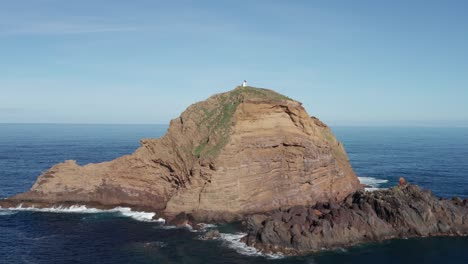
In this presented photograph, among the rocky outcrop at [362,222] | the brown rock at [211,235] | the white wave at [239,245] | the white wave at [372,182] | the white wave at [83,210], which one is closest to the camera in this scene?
the white wave at [239,245]

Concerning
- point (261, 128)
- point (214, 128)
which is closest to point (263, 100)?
point (261, 128)

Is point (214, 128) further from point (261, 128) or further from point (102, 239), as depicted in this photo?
point (102, 239)

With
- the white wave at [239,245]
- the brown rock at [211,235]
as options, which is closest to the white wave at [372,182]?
the white wave at [239,245]

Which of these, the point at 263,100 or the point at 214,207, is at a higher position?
the point at 263,100

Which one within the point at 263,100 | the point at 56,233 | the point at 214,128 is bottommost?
the point at 56,233

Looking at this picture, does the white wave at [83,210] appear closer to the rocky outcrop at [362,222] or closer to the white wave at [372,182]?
the rocky outcrop at [362,222]

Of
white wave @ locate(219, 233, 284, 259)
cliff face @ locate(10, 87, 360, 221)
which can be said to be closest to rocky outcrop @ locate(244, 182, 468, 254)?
white wave @ locate(219, 233, 284, 259)
